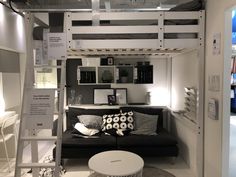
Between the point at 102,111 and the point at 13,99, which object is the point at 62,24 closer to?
the point at 102,111

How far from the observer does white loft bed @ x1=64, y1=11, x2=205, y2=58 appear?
8.40 ft

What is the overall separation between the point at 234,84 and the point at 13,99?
21.3ft

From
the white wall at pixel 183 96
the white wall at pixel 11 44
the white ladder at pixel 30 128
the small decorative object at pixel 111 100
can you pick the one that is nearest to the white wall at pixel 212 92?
the white wall at pixel 183 96

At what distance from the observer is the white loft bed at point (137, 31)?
256 centimetres

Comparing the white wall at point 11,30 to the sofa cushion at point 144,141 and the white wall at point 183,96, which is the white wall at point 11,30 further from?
the white wall at point 183,96

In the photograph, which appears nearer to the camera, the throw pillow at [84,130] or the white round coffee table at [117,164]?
the white round coffee table at [117,164]

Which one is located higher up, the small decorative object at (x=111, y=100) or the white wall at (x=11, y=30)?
the white wall at (x=11, y=30)

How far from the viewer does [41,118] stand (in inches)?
88.4

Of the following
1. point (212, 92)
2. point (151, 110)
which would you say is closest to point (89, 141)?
point (151, 110)

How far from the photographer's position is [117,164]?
104 inches

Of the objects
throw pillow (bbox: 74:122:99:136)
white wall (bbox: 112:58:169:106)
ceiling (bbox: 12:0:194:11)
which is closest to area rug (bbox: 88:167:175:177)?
throw pillow (bbox: 74:122:99:136)

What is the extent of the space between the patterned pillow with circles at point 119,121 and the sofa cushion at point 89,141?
33cm

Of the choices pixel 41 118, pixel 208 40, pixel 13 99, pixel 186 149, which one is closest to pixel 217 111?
pixel 208 40

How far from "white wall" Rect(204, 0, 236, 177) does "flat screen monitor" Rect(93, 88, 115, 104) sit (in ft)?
8.06
